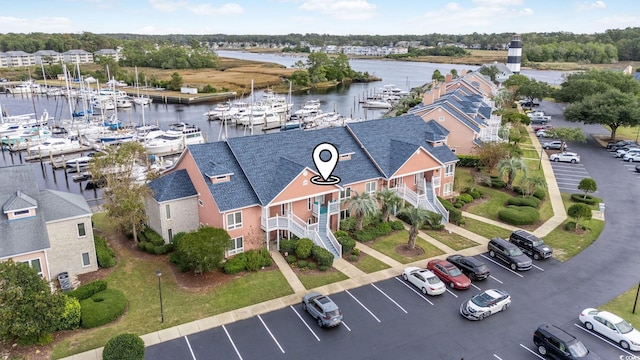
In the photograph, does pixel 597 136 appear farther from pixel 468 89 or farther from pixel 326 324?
pixel 326 324

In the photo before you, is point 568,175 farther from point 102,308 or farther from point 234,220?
point 102,308

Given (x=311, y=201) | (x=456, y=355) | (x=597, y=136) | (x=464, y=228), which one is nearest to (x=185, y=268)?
(x=311, y=201)

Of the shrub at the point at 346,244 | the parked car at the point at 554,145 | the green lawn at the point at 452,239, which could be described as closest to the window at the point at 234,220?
the shrub at the point at 346,244

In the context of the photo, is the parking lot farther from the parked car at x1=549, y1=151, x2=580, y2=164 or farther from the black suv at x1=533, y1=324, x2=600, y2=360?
the parked car at x1=549, y1=151, x2=580, y2=164

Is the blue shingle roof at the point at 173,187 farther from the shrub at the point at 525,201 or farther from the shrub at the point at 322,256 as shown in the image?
the shrub at the point at 525,201

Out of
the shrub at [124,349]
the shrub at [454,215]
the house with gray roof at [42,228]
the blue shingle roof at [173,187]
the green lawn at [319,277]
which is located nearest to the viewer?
the shrub at [124,349]

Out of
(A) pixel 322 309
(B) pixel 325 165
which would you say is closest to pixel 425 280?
(A) pixel 322 309
